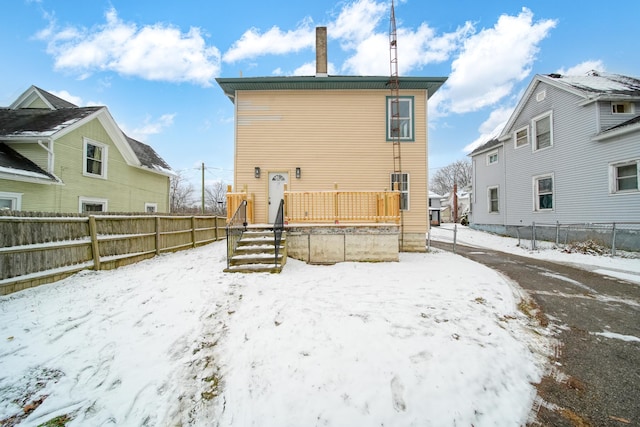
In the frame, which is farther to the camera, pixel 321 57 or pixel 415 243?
pixel 321 57

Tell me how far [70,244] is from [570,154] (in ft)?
57.7

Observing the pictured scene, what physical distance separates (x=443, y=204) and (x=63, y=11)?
45.2 meters

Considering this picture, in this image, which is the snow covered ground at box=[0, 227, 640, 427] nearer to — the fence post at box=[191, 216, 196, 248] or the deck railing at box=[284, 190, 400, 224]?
the deck railing at box=[284, 190, 400, 224]

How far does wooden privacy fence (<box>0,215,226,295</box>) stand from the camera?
460cm

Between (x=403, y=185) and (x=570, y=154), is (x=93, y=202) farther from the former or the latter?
(x=570, y=154)

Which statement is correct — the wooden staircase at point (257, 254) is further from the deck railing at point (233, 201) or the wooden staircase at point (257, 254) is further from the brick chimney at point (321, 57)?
the brick chimney at point (321, 57)

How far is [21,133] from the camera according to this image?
9.19m

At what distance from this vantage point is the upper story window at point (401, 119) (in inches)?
373

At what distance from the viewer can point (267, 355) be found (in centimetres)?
292

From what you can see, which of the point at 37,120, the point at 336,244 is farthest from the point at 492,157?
the point at 37,120

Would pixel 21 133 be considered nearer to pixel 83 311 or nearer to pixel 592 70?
pixel 83 311

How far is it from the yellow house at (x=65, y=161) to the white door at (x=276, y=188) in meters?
7.60

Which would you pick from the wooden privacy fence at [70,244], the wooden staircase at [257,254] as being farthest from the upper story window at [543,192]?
the wooden privacy fence at [70,244]

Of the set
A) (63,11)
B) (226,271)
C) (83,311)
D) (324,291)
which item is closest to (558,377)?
(324,291)
